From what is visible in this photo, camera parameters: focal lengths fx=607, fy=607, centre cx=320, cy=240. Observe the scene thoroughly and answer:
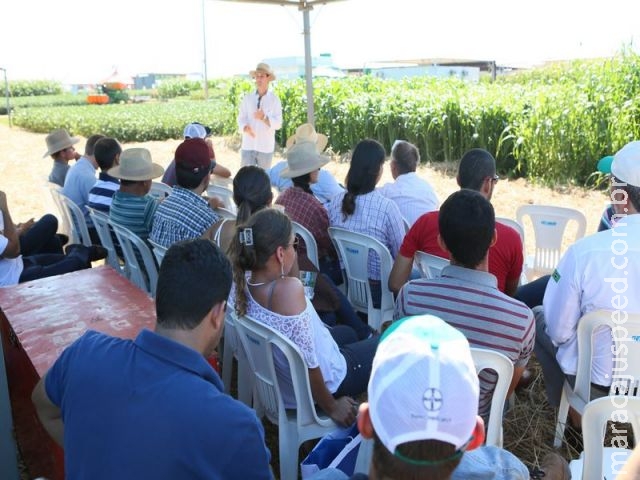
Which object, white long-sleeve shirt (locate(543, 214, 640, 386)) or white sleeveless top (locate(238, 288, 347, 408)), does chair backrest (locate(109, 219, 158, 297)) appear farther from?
white long-sleeve shirt (locate(543, 214, 640, 386))

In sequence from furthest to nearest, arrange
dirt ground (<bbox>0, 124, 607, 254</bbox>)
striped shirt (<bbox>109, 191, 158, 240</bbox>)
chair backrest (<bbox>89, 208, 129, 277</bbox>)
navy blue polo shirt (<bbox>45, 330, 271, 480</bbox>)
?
dirt ground (<bbox>0, 124, 607, 254</bbox>), chair backrest (<bbox>89, 208, 129, 277</bbox>), striped shirt (<bbox>109, 191, 158, 240</bbox>), navy blue polo shirt (<bbox>45, 330, 271, 480</bbox>)

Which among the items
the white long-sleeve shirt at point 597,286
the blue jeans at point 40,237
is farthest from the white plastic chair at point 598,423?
the blue jeans at point 40,237

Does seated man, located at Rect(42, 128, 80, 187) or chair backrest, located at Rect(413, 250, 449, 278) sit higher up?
seated man, located at Rect(42, 128, 80, 187)

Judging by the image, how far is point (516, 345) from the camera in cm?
239

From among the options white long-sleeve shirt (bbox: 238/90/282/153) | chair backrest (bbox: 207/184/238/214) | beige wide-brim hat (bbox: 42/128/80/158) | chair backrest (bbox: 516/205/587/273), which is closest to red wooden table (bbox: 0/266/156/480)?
chair backrest (bbox: 207/184/238/214)

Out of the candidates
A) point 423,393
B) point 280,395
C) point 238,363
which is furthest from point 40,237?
point 423,393

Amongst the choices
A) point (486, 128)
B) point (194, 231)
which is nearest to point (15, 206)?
point (194, 231)

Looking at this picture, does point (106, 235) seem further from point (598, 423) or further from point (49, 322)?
point (598, 423)

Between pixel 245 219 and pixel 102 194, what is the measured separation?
2.25m

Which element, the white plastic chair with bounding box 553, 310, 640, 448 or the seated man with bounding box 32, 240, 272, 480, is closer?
the seated man with bounding box 32, 240, 272, 480

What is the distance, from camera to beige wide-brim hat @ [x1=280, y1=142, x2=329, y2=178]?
4.43 m

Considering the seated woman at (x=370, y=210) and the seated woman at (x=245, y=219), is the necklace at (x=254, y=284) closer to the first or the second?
the seated woman at (x=245, y=219)

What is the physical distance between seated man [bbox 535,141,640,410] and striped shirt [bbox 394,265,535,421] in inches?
Result: 15.8

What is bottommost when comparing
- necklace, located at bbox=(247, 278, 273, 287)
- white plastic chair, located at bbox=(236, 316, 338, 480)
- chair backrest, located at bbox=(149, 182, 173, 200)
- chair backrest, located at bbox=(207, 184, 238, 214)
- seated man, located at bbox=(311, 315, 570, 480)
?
white plastic chair, located at bbox=(236, 316, 338, 480)
